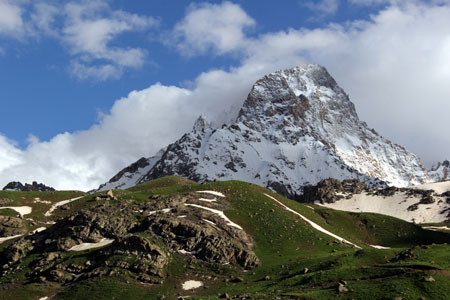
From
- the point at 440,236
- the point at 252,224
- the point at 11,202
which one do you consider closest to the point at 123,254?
the point at 252,224

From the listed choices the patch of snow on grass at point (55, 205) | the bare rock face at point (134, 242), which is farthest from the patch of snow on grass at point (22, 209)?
the bare rock face at point (134, 242)

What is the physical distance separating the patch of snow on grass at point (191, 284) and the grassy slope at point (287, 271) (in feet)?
3.23

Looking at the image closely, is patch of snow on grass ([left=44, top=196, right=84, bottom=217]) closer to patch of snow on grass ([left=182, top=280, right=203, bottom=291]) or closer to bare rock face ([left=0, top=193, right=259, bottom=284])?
bare rock face ([left=0, top=193, right=259, bottom=284])

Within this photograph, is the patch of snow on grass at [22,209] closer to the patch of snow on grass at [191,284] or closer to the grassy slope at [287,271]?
the grassy slope at [287,271]

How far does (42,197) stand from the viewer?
12194 cm

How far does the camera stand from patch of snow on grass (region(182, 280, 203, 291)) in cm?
7162

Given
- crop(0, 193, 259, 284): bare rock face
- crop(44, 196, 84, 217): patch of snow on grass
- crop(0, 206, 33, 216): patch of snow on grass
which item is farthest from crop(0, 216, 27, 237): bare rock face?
crop(44, 196, 84, 217): patch of snow on grass

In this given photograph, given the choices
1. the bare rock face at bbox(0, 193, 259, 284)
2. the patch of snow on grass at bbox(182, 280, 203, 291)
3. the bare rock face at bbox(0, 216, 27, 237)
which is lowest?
the patch of snow on grass at bbox(182, 280, 203, 291)

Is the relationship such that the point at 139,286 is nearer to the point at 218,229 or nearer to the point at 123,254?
the point at 123,254

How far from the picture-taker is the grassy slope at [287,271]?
56.1 meters

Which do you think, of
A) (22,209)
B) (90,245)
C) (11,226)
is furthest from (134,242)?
(22,209)

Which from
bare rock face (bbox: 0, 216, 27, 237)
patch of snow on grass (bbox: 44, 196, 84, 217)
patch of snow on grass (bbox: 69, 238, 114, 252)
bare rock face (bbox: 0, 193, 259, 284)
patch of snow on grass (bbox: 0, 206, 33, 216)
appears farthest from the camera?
patch of snow on grass (bbox: 44, 196, 84, 217)

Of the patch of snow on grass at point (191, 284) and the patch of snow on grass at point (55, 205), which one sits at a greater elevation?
the patch of snow on grass at point (55, 205)

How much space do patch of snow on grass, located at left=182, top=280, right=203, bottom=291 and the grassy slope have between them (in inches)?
38.7
